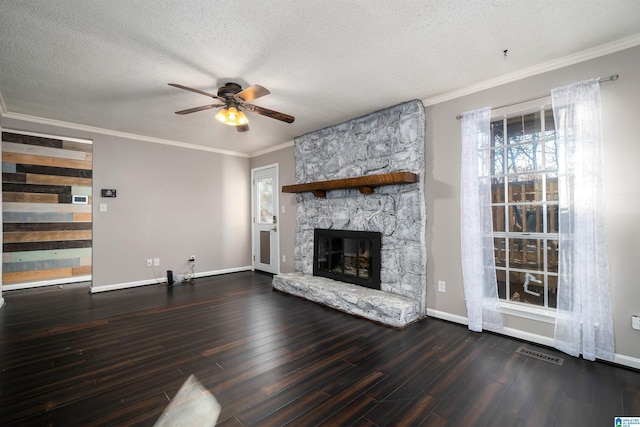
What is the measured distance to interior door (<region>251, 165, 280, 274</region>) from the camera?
5.79m

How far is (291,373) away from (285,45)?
260cm

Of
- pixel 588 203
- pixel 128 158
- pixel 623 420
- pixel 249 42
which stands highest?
pixel 249 42

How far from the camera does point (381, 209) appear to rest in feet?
12.6

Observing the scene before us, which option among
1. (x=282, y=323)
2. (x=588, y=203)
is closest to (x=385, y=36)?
(x=588, y=203)

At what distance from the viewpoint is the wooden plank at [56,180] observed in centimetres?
498

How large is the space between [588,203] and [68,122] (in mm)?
6324

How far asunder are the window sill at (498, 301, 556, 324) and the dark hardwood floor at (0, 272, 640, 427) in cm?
26

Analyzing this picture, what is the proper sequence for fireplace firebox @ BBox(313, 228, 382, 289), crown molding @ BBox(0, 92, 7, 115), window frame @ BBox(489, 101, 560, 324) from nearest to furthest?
window frame @ BBox(489, 101, 560, 324)
crown molding @ BBox(0, 92, 7, 115)
fireplace firebox @ BBox(313, 228, 382, 289)

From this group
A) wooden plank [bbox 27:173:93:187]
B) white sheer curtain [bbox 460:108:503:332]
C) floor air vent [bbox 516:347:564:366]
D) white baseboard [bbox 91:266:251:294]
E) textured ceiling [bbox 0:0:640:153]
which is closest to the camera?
textured ceiling [bbox 0:0:640:153]

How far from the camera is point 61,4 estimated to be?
1.90 meters

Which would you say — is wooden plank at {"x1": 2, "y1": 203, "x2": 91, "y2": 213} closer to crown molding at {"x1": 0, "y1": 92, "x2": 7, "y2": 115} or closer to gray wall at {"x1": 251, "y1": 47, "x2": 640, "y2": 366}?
crown molding at {"x1": 0, "y1": 92, "x2": 7, "y2": 115}

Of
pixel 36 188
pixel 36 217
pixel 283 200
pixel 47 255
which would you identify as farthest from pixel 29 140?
pixel 283 200

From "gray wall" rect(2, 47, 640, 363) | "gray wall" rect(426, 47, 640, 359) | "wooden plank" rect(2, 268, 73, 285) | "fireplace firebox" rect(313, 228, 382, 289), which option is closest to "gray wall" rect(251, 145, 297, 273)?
"gray wall" rect(2, 47, 640, 363)

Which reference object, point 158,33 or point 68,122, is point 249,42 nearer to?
point 158,33
